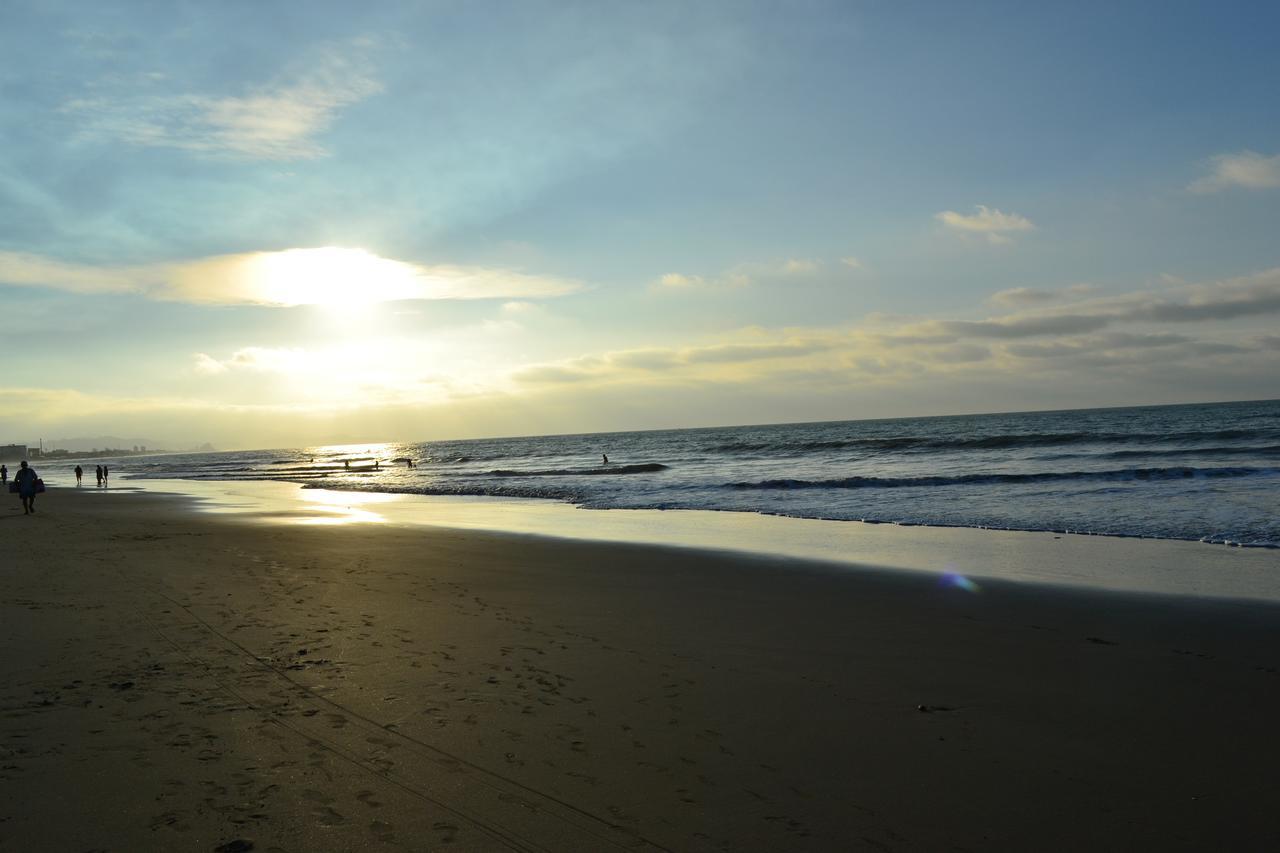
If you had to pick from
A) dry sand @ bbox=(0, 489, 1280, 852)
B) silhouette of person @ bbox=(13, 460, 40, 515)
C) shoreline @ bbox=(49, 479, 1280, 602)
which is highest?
silhouette of person @ bbox=(13, 460, 40, 515)

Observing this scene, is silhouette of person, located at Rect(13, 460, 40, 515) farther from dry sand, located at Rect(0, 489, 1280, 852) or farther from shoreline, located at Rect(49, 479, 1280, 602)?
dry sand, located at Rect(0, 489, 1280, 852)

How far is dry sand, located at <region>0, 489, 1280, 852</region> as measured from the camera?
397 cm

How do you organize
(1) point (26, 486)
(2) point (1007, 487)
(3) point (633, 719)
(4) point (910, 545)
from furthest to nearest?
(2) point (1007, 487), (1) point (26, 486), (4) point (910, 545), (3) point (633, 719)

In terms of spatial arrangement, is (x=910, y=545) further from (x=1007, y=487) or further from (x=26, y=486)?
(x=26, y=486)

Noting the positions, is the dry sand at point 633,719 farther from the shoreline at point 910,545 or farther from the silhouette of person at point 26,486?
the silhouette of person at point 26,486

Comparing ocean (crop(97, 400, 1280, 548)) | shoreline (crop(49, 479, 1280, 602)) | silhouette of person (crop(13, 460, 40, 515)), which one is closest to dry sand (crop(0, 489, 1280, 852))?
shoreline (crop(49, 479, 1280, 602))

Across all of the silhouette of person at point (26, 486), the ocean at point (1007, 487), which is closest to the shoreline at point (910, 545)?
the ocean at point (1007, 487)

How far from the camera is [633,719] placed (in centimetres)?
554

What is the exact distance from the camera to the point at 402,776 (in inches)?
175

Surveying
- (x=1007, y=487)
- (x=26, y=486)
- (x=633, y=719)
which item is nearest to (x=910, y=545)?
(x=633, y=719)

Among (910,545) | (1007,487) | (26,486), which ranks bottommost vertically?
(910,545)

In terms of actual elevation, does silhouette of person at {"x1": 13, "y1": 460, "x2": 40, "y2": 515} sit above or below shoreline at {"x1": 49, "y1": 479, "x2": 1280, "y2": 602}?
above

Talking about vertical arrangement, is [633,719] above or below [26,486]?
below

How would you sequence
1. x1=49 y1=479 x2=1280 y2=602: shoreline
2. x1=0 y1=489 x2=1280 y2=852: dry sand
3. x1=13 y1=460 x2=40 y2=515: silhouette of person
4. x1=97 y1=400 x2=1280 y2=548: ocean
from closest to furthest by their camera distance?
1. x1=0 y1=489 x2=1280 y2=852: dry sand
2. x1=49 y1=479 x2=1280 y2=602: shoreline
3. x1=97 y1=400 x2=1280 y2=548: ocean
4. x1=13 y1=460 x2=40 y2=515: silhouette of person
